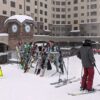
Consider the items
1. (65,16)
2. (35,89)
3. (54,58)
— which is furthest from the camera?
(65,16)

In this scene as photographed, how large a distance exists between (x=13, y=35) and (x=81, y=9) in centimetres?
4832

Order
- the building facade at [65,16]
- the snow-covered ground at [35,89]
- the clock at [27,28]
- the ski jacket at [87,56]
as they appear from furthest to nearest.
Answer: the building facade at [65,16]
the clock at [27,28]
the ski jacket at [87,56]
the snow-covered ground at [35,89]

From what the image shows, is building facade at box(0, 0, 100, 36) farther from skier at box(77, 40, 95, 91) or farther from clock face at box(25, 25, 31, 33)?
skier at box(77, 40, 95, 91)

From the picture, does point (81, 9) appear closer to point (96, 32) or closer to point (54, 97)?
point (96, 32)

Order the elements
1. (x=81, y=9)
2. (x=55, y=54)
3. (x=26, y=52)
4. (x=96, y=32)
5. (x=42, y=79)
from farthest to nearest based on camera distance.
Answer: (x=81, y=9) → (x=96, y=32) → (x=26, y=52) → (x=55, y=54) → (x=42, y=79)

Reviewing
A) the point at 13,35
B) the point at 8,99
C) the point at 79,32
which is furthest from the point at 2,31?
the point at 8,99

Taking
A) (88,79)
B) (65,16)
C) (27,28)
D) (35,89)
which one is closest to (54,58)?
(35,89)

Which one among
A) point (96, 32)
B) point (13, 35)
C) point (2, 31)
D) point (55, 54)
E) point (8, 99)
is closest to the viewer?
point (8, 99)

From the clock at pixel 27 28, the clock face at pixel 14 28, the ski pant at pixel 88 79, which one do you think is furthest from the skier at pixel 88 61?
the clock at pixel 27 28

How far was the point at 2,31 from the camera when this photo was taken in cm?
5681

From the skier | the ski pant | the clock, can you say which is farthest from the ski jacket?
the clock

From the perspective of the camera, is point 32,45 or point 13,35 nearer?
point 32,45

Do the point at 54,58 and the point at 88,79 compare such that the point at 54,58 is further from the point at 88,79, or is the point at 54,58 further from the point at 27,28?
the point at 27,28

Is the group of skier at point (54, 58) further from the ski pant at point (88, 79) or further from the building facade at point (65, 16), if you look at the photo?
the building facade at point (65, 16)
